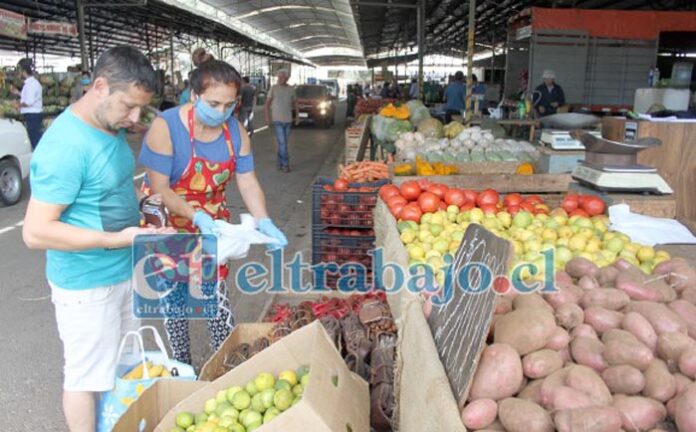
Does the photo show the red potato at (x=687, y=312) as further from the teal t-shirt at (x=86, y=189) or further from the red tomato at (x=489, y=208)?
the teal t-shirt at (x=86, y=189)

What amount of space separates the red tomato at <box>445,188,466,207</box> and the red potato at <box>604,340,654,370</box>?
232 centimetres

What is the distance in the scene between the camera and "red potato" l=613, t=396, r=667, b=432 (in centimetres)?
158

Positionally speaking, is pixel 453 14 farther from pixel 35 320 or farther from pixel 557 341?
pixel 557 341

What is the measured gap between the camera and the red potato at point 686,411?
4.95 feet

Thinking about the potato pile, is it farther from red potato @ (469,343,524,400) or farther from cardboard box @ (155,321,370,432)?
cardboard box @ (155,321,370,432)

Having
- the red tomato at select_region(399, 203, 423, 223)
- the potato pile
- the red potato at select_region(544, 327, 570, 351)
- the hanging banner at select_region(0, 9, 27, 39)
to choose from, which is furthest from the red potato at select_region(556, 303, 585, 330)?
the hanging banner at select_region(0, 9, 27, 39)

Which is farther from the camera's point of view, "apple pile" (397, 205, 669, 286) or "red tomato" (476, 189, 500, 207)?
"red tomato" (476, 189, 500, 207)

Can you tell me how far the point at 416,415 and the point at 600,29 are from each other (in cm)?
1361

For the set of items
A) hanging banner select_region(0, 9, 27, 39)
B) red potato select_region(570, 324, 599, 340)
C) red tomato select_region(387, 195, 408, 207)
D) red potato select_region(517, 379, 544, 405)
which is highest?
hanging banner select_region(0, 9, 27, 39)

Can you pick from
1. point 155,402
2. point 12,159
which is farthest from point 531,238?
point 12,159

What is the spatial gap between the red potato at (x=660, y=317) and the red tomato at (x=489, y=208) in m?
1.81

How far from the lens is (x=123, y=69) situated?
217 centimetres

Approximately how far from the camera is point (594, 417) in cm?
A: 151

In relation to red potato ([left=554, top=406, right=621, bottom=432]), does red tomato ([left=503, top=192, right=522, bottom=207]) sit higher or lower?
higher
